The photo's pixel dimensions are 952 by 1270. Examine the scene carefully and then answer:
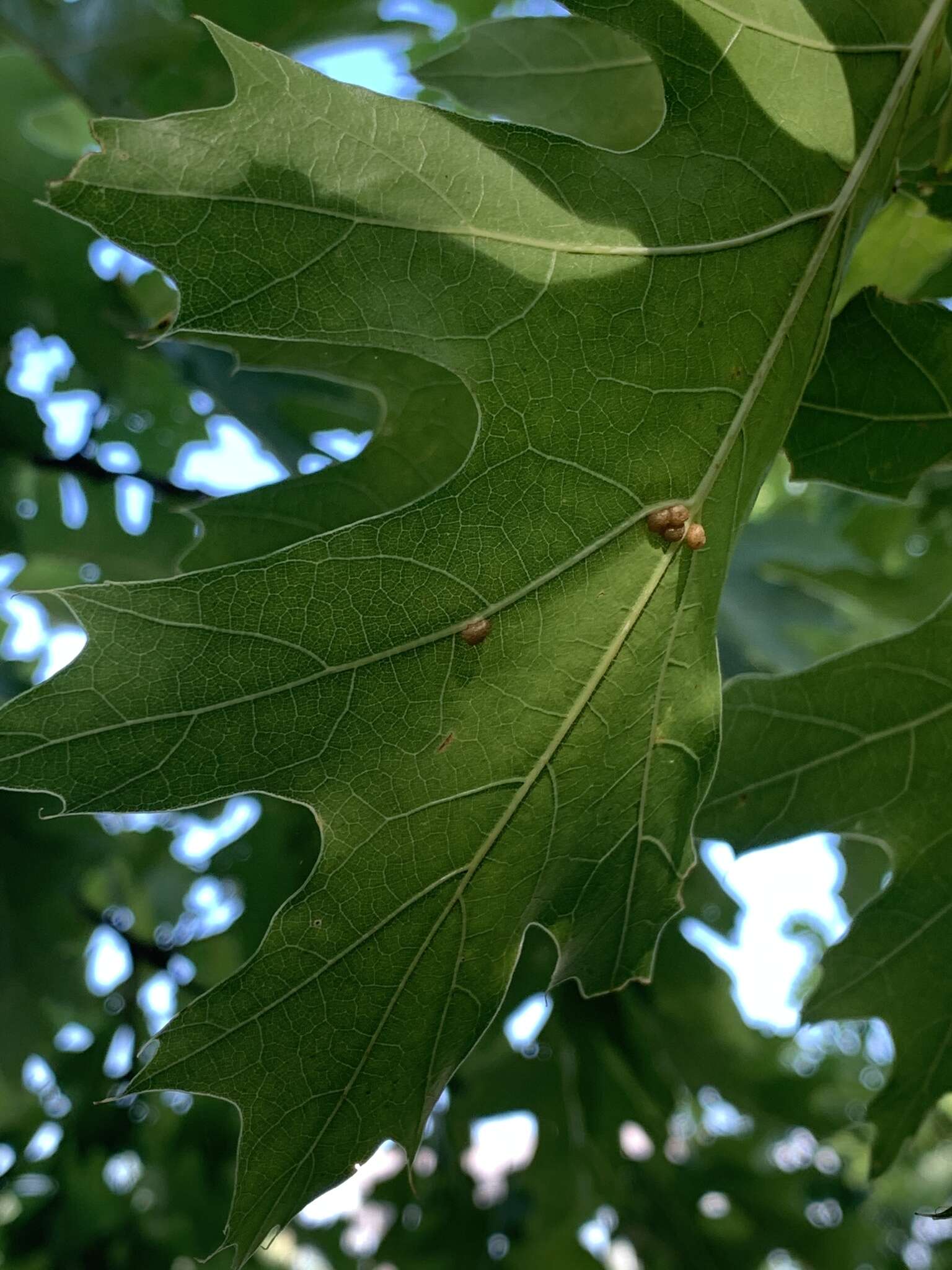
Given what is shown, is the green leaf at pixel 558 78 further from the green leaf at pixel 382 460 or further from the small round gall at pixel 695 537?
the small round gall at pixel 695 537

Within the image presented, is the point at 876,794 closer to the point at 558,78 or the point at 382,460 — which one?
the point at 382,460

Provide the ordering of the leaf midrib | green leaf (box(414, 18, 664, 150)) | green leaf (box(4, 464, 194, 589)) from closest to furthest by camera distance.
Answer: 1. the leaf midrib
2. green leaf (box(414, 18, 664, 150))
3. green leaf (box(4, 464, 194, 589))

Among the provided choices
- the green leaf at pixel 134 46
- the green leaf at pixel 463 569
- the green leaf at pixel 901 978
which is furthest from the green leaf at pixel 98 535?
the green leaf at pixel 901 978

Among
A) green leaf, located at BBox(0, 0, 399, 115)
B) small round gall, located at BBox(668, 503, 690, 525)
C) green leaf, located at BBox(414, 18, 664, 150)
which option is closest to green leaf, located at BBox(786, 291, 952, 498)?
small round gall, located at BBox(668, 503, 690, 525)

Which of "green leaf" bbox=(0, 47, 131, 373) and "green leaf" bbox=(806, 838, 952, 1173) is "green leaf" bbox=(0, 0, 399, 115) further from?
"green leaf" bbox=(806, 838, 952, 1173)

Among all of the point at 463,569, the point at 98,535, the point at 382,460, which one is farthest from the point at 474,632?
the point at 98,535
